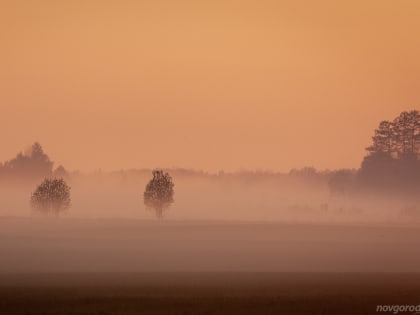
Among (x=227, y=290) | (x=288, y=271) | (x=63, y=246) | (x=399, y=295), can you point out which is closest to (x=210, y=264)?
(x=288, y=271)

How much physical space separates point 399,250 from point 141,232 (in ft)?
142

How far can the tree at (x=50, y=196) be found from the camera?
17262 cm

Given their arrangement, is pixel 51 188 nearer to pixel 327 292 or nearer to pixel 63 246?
pixel 63 246

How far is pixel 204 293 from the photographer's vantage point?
7288 centimetres

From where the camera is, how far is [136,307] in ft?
209

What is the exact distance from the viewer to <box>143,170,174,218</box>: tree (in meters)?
169

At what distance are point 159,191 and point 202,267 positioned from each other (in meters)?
62.5
